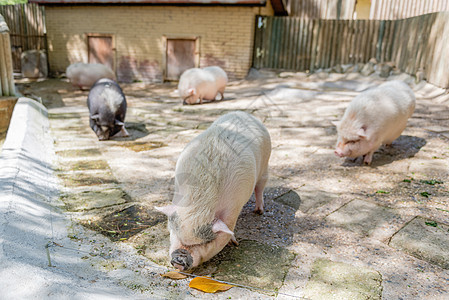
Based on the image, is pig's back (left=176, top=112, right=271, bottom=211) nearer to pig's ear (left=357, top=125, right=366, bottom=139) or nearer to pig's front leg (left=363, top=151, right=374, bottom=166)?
pig's ear (left=357, top=125, right=366, bottom=139)

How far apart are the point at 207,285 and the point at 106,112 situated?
4895 mm

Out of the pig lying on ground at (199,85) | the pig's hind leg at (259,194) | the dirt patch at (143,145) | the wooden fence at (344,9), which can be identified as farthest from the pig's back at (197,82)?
the wooden fence at (344,9)

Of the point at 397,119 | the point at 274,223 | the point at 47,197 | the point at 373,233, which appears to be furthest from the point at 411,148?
the point at 47,197

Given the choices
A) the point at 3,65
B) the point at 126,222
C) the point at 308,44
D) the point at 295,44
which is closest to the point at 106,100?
the point at 3,65

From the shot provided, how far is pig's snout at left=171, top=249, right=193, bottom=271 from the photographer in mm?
2482

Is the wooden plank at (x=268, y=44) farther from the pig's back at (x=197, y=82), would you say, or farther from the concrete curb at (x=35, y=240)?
the concrete curb at (x=35, y=240)

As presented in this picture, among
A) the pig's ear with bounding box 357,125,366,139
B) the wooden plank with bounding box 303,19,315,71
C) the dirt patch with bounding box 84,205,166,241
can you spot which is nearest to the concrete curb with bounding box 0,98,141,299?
the dirt patch with bounding box 84,205,166,241

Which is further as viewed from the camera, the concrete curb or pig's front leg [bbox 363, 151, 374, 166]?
pig's front leg [bbox 363, 151, 374, 166]

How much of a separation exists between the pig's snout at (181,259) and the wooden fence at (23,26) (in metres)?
16.8

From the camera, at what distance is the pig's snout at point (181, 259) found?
2482mm

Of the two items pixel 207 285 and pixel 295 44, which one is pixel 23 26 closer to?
pixel 295 44

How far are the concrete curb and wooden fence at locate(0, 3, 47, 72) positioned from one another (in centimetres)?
1349

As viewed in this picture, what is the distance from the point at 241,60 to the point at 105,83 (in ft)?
25.9

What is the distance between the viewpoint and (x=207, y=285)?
2516 millimetres
